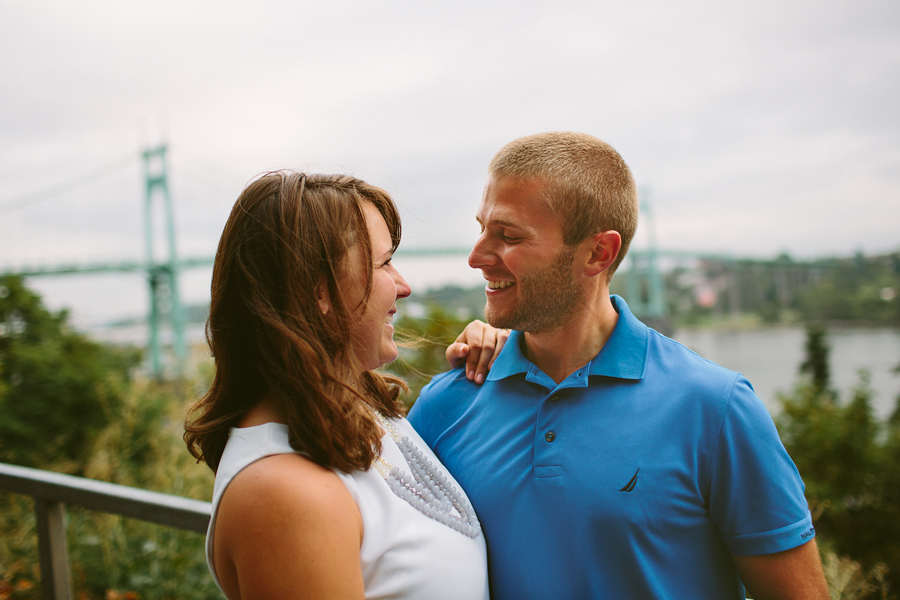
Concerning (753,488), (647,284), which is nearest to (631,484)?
(753,488)

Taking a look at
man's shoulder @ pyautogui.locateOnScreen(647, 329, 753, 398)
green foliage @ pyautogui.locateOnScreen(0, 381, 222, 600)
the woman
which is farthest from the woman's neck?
green foliage @ pyautogui.locateOnScreen(0, 381, 222, 600)

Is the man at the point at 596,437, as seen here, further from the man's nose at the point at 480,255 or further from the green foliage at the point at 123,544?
the green foliage at the point at 123,544

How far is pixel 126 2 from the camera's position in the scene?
16.4ft

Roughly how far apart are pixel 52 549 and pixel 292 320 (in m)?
1.81

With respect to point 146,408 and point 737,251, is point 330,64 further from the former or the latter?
point 737,251

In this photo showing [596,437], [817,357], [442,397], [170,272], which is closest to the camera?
[596,437]

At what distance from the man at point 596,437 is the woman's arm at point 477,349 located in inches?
2.9

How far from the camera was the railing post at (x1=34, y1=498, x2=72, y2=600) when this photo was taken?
202cm

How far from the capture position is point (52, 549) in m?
2.05

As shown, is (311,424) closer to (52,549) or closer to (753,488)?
(753,488)

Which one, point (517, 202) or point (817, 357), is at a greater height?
point (517, 202)

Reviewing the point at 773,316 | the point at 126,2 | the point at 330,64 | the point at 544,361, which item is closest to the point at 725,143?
the point at 773,316

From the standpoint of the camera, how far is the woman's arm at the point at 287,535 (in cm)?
77

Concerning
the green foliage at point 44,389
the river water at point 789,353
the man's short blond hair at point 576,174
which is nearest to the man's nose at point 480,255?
the man's short blond hair at point 576,174
